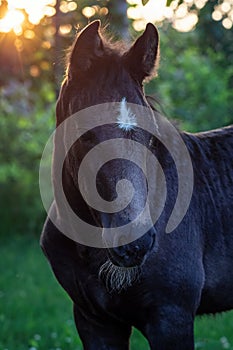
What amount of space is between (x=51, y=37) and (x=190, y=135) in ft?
9.40

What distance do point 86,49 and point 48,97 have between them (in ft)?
19.0

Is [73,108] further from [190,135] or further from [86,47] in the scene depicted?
[190,135]

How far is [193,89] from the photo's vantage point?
11266mm

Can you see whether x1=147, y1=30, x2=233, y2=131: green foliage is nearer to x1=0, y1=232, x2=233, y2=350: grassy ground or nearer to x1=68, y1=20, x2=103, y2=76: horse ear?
x1=0, y1=232, x2=233, y2=350: grassy ground

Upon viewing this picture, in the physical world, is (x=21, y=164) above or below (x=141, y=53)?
below

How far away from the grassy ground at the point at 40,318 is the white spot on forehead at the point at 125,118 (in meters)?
1.77

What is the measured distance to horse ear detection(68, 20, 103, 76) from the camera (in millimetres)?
3348

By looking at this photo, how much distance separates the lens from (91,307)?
12.3 feet

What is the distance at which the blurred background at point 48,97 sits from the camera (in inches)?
209

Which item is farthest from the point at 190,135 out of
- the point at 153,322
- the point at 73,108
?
the point at 153,322

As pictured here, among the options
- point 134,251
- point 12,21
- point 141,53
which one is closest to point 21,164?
point 12,21

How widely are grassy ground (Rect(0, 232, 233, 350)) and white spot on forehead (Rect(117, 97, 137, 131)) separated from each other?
177 cm

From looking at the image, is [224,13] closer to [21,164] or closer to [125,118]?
[125,118]

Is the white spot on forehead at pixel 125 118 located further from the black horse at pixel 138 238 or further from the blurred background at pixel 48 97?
the blurred background at pixel 48 97
